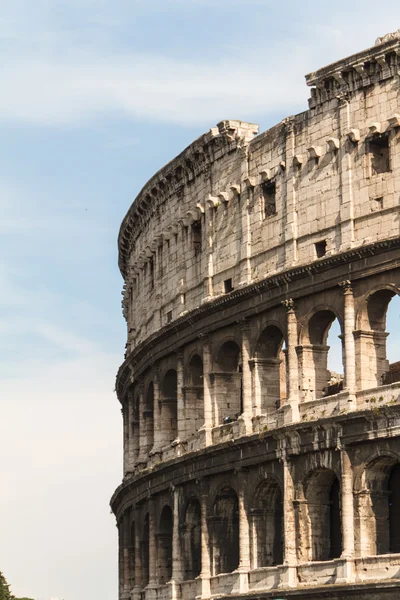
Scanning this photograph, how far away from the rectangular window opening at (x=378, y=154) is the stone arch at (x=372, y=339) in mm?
3437

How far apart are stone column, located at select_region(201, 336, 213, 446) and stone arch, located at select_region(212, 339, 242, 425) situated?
0.16m

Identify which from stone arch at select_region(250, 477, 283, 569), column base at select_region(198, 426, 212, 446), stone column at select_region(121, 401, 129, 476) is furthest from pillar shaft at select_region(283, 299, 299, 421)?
stone column at select_region(121, 401, 129, 476)

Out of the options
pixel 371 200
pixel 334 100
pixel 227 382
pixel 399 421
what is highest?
pixel 334 100

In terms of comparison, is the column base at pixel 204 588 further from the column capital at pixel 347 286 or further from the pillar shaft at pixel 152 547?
the column capital at pixel 347 286

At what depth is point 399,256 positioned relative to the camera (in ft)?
143

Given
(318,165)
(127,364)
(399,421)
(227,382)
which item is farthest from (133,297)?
(399,421)

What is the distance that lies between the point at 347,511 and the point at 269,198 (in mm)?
10399

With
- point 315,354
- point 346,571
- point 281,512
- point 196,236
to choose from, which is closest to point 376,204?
point 315,354

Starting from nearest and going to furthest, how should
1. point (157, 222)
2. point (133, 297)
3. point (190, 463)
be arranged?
1. point (190, 463)
2. point (157, 222)
3. point (133, 297)

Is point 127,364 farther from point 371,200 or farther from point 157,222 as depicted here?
point 371,200

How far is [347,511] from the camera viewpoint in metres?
43.6

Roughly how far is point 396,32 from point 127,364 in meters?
18.6

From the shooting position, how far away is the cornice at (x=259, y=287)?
1740 inches

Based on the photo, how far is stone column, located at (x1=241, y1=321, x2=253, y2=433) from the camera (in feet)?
158
